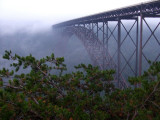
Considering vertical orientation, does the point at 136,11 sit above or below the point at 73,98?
above

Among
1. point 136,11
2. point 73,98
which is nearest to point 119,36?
point 136,11

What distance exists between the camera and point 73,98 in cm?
582

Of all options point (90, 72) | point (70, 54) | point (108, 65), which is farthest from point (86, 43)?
point (70, 54)

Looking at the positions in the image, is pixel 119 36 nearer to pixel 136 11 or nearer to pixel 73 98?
pixel 136 11

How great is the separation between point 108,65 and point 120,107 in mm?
9487

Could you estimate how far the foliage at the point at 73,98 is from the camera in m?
4.44

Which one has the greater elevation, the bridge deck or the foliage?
the bridge deck

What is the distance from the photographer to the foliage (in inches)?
175

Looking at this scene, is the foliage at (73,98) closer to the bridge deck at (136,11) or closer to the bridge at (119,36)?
the bridge at (119,36)

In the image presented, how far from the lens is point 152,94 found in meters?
5.11

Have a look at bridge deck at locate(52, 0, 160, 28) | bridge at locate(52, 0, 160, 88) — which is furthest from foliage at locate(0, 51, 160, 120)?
bridge deck at locate(52, 0, 160, 28)

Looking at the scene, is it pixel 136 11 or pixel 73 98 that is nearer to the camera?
pixel 73 98

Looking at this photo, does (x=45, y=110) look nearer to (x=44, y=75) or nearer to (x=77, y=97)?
(x=77, y=97)

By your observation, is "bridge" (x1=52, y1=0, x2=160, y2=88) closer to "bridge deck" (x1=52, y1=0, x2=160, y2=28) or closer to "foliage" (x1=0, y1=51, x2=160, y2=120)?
"bridge deck" (x1=52, y1=0, x2=160, y2=28)
